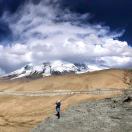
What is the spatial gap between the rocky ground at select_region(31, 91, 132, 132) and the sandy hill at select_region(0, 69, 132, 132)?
4.20 metres

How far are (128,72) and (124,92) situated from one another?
15.3 m

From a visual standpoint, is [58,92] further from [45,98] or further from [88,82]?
[88,82]

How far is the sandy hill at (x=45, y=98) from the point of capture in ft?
177

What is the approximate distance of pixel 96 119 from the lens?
46.3 m

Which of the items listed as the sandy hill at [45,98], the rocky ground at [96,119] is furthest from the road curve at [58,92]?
the rocky ground at [96,119]

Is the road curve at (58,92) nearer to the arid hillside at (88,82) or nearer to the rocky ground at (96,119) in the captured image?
the arid hillside at (88,82)

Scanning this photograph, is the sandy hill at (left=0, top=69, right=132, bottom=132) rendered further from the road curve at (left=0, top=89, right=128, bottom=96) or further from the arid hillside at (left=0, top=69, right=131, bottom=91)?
the road curve at (left=0, top=89, right=128, bottom=96)

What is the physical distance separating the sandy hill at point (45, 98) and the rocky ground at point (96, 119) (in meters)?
4.20

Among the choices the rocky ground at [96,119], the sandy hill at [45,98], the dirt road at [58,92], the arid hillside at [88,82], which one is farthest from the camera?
the arid hillside at [88,82]

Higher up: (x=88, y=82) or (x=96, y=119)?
(x=88, y=82)

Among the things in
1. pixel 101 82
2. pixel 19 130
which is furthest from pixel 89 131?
pixel 101 82

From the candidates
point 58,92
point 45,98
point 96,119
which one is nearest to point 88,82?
point 58,92

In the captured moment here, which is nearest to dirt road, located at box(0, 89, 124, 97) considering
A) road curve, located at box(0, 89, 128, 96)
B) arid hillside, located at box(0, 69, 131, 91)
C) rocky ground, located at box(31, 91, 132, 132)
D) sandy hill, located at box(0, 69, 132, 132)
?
road curve, located at box(0, 89, 128, 96)

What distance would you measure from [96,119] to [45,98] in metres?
17.9
